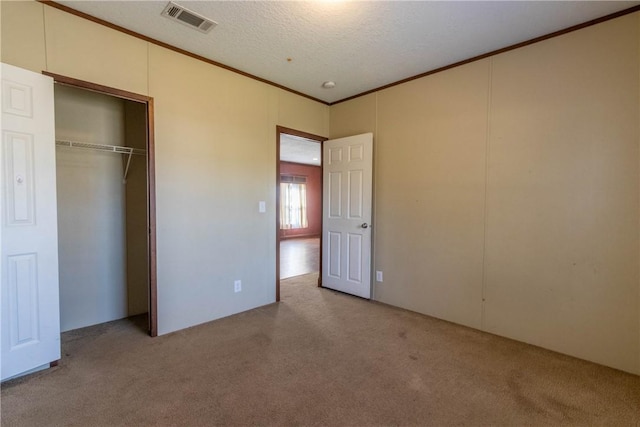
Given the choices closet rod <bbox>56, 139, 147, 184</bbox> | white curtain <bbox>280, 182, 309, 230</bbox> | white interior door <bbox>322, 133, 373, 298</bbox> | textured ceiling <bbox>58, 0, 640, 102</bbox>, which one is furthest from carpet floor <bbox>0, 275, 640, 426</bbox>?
white curtain <bbox>280, 182, 309, 230</bbox>

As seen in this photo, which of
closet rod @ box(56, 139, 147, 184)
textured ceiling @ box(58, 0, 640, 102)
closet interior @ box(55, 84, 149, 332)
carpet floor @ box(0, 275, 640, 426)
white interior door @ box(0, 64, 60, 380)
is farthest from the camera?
closet interior @ box(55, 84, 149, 332)

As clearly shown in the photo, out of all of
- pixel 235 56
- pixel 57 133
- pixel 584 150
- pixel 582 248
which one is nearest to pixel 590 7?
pixel 584 150

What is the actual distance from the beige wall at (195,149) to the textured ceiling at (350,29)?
0.20m

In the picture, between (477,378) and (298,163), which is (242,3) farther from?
(298,163)

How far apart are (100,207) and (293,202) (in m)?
6.84

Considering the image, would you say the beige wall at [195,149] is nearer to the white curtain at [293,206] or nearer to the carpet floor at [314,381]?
the carpet floor at [314,381]

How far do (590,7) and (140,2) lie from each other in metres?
3.12

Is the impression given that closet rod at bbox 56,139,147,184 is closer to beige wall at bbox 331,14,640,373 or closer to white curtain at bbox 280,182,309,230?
beige wall at bbox 331,14,640,373

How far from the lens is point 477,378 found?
6.79 ft

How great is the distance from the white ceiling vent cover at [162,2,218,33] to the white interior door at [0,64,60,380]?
3.14 ft

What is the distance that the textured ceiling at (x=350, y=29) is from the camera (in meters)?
2.09

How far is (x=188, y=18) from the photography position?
7.37 feet

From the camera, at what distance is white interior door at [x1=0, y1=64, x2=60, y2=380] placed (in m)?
1.90

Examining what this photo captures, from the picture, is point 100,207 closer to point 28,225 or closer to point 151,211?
point 151,211
